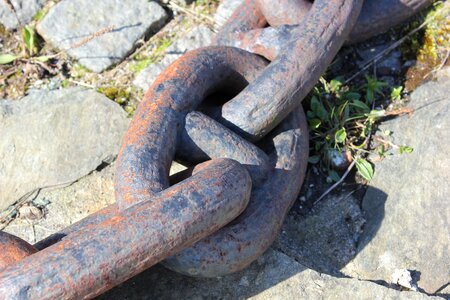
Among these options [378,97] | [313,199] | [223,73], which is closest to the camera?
[223,73]

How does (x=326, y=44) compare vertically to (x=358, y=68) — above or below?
above

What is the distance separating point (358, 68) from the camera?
8.82 ft

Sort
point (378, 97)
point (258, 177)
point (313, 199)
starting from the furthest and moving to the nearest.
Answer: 1. point (378, 97)
2. point (313, 199)
3. point (258, 177)

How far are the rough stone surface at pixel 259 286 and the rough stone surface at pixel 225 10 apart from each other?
44.0 inches

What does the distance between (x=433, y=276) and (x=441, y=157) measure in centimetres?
42

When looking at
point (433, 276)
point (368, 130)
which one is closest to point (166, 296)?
point (433, 276)

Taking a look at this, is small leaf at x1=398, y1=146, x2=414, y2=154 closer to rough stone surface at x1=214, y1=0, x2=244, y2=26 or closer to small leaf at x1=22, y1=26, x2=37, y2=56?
rough stone surface at x1=214, y1=0, x2=244, y2=26

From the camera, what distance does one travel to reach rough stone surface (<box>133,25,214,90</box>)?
258 centimetres

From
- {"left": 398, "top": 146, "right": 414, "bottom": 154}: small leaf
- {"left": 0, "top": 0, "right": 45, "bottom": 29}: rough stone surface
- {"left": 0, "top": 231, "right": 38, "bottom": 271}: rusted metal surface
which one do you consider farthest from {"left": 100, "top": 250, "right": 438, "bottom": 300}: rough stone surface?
{"left": 0, "top": 0, "right": 45, "bottom": 29}: rough stone surface

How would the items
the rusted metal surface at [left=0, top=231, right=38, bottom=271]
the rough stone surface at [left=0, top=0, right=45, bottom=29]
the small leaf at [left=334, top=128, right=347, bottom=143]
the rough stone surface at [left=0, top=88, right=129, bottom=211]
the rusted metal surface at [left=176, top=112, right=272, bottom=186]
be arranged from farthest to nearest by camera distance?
the rough stone surface at [left=0, top=0, right=45, bottom=29]
the small leaf at [left=334, top=128, right=347, bottom=143]
the rough stone surface at [left=0, top=88, right=129, bottom=211]
the rusted metal surface at [left=176, top=112, right=272, bottom=186]
the rusted metal surface at [left=0, top=231, right=38, bottom=271]

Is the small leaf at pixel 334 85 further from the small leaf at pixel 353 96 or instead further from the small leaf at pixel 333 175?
the small leaf at pixel 333 175

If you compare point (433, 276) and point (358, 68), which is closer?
point (433, 276)

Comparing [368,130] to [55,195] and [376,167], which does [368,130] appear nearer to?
[376,167]

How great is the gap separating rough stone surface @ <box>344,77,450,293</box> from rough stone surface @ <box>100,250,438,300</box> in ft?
0.37
